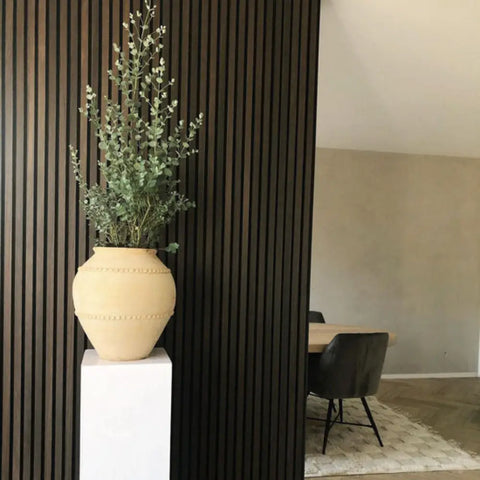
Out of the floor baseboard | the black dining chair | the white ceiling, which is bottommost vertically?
the floor baseboard

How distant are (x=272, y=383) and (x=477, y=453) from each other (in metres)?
2.27

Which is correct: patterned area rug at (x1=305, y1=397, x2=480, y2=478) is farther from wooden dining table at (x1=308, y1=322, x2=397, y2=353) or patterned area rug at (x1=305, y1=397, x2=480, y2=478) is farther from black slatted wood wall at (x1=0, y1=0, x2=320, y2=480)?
black slatted wood wall at (x1=0, y1=0, x2=320, y2=480)

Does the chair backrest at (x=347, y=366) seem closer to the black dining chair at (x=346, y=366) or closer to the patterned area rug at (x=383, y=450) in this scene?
the black dining chair at (x=346, y=366)

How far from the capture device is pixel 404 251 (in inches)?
267

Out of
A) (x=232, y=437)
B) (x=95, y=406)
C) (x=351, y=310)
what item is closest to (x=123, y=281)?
(x=95, y=406)

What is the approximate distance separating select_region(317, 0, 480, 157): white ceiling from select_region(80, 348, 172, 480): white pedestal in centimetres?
286

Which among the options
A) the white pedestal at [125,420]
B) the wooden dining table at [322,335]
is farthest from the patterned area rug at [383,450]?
the white pedestal at [125,420]

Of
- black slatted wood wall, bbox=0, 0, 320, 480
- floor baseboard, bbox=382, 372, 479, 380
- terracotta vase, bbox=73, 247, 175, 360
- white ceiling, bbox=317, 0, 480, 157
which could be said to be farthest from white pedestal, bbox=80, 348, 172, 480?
floor baseboard, bbox=382, 372, 479, 380

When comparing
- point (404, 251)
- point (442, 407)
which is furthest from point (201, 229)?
point (404, 251)

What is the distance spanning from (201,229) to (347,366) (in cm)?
182

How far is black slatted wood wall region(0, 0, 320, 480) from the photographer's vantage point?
2625 millimetres

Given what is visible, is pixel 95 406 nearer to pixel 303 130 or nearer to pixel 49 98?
pixel 49 98

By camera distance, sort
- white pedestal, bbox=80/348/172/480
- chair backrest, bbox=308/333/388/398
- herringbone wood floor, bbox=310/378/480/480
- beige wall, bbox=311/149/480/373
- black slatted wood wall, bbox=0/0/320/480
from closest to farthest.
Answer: white pedestal, bbox=80/348/172/480 → black slatted wood wall, bbox=0/0/320/480 → herringbone wood floor, bbox=310/378/480/480 → chair backrest, bbox=308/333/388/398 → beige wall, bbox=311/149/480/373

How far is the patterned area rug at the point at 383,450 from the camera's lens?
3.90 m
